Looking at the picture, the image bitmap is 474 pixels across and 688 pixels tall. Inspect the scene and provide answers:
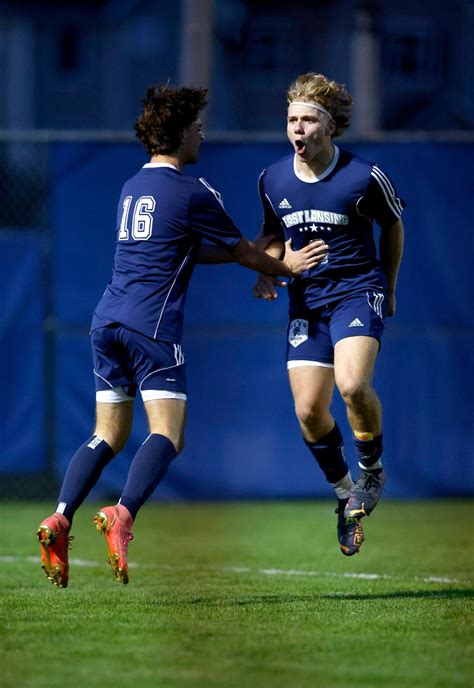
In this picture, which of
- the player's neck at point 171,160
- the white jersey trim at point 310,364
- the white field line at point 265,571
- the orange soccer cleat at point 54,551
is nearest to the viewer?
the orange soccer cleat at point 54,551

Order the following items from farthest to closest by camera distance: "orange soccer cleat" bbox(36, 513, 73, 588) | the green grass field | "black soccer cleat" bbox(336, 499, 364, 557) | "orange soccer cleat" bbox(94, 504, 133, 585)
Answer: "black soccer cleat" bbox(336, 499, 364, 557) → "orange soccer cleat" bbox(36, 513, 73, 588) → "orange soccer cleat" bbox(94, 504, 133, 585) → the green grass field

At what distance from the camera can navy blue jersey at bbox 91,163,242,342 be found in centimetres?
633

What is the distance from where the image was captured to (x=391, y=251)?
7242 millimetres

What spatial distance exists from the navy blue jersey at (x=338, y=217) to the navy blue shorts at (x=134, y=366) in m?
1.09

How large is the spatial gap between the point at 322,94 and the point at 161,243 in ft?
4.17

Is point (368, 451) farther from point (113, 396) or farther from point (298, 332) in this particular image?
point (113, 396)

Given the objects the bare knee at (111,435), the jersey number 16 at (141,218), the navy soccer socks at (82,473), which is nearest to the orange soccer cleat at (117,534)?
the navy soccer socks at (82,473)

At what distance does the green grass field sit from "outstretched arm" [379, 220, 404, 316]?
1539mm

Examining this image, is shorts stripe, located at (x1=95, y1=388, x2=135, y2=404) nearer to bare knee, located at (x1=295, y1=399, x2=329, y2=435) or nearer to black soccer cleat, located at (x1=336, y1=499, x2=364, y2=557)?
bare knee, located at (x1=295, y1=399, x2=329, y2=435)

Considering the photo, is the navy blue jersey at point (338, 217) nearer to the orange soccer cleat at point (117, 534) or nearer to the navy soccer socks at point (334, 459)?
the navy soccer socks at point (334, 459)

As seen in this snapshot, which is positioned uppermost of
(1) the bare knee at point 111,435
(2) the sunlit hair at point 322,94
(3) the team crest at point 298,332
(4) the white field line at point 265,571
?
(2) the sunlit hair at point 322,94

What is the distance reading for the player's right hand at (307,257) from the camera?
693cm

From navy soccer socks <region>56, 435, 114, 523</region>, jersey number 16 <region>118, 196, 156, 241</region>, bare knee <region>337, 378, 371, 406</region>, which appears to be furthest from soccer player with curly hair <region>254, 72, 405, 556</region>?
navy soccer socks <region>56, 435, 114, 523</region>

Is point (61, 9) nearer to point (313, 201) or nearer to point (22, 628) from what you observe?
point (313, 201)
